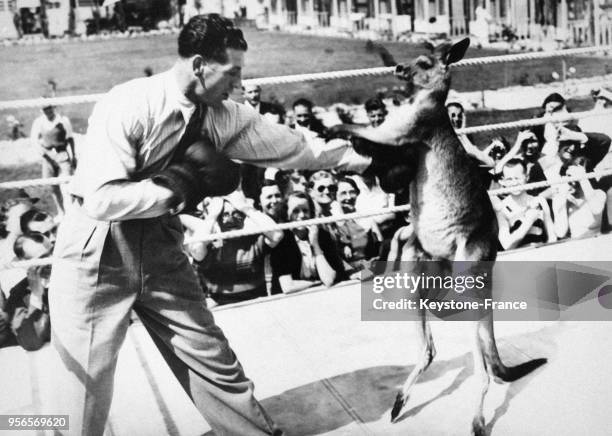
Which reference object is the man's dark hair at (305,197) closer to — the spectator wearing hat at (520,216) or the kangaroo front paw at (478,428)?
the spectator wearing hat at (520,216)

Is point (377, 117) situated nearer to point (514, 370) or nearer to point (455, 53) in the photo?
point (455, 53)

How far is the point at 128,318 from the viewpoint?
1.47 m

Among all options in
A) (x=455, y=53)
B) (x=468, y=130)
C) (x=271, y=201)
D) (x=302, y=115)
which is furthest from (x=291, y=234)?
(x=455, y=53)

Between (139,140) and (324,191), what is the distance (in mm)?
833

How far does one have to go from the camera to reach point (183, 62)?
1430mm

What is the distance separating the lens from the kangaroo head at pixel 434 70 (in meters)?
1.66

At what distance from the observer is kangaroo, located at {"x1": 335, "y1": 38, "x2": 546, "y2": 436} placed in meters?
1.66

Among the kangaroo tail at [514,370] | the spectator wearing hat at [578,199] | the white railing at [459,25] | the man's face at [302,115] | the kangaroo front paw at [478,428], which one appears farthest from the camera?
the spectator wearing hat at [578,199]

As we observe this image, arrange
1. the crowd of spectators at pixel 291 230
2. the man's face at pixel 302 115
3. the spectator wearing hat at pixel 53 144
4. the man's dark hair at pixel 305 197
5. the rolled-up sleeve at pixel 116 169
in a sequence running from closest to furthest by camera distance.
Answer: the rolled-up sleeve at pixel 116 169 → the crowd of spectators at pixel 291 230 → the man's face at pixel 302 115 → the man's dark hair at pixel 305 197 → the spectator wearing hat at pixel 53 144

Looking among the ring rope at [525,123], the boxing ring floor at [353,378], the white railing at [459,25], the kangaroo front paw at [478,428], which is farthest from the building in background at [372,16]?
the kangaroo front paw at [478,428]

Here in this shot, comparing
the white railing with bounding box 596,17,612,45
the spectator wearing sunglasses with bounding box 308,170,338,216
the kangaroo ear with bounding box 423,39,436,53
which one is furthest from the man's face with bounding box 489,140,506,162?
the white railing with bounding box 596,17,612,45

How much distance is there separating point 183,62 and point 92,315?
55 cm

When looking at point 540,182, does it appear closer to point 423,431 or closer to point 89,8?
point 423,431

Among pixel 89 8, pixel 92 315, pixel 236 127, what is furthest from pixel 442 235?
pixel 89 8
